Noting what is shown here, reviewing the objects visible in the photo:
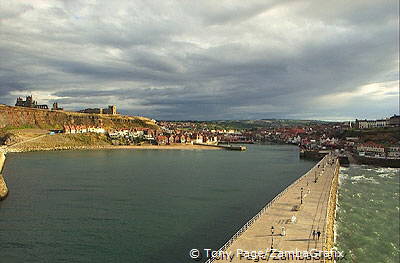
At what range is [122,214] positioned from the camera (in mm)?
27062

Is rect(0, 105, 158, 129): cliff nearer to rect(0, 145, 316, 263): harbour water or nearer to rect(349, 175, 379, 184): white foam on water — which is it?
rect(0, 145, 316, 263): harbour water

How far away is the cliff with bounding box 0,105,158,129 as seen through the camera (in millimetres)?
123562

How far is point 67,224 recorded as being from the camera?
78.8 feet

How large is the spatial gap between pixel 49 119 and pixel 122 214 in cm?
12797

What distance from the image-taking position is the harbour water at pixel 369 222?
20750mm

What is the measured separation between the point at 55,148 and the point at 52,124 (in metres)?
41.7

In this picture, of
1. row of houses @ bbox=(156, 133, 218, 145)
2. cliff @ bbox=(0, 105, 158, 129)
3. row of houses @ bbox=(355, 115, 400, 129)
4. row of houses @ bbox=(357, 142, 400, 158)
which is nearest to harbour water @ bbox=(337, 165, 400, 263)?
row of houses @ bbox=(357, 142, 400, 158)

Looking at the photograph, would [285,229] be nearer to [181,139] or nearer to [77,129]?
[77,129]

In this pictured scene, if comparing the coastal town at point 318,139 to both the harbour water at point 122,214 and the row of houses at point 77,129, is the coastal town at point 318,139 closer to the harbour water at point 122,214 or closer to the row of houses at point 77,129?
the row of houses at point 77,129

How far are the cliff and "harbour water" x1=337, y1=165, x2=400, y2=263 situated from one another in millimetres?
123716

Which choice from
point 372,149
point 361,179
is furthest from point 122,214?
point 372,149

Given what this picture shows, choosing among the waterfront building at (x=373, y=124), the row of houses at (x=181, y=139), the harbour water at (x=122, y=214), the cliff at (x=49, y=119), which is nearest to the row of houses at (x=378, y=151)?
the harbour water at (x=122, y=214)

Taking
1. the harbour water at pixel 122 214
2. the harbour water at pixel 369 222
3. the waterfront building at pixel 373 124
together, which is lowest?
the harbour water at pixel 369 222

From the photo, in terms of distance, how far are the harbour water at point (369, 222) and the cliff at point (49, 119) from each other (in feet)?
406
